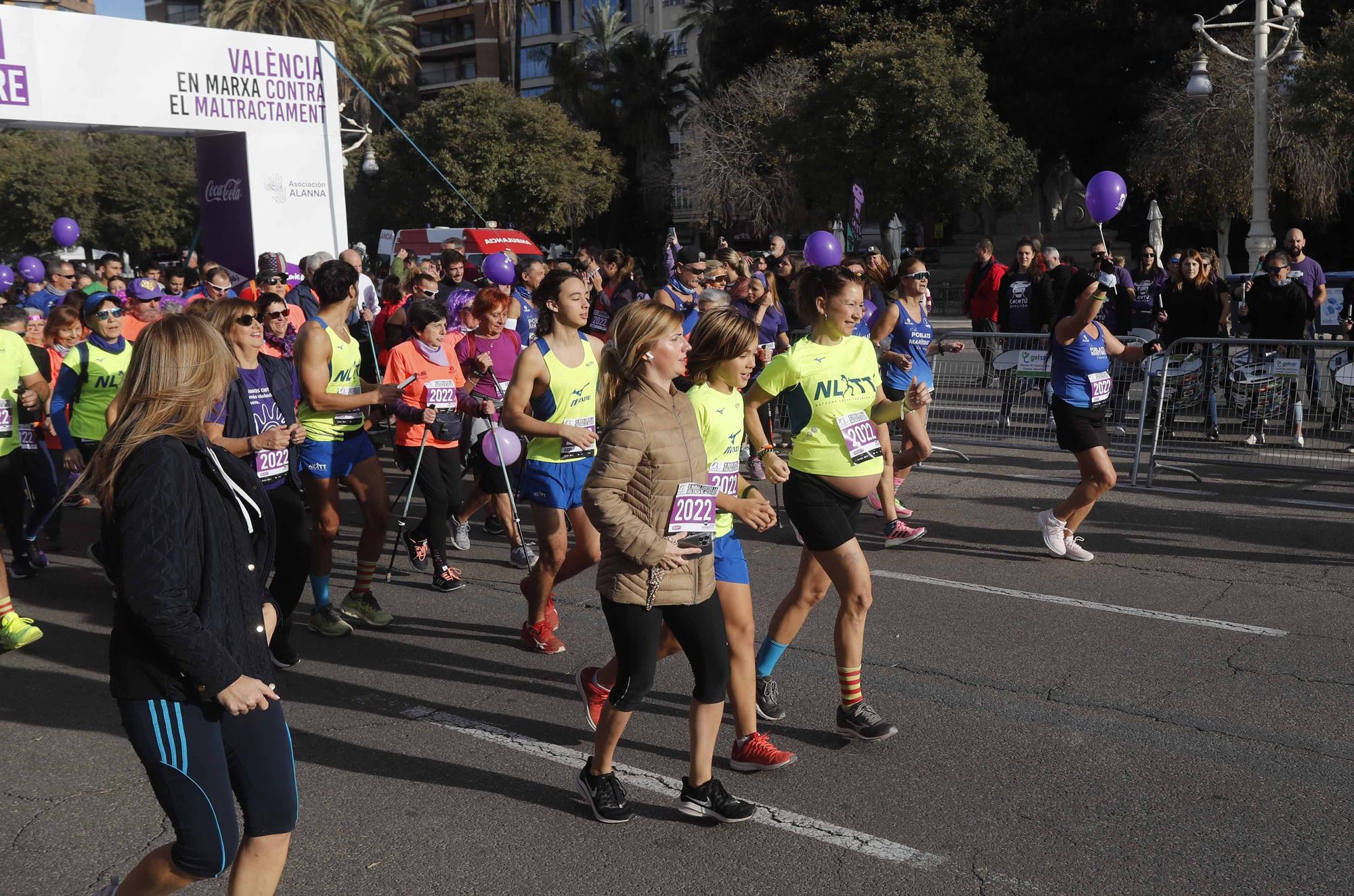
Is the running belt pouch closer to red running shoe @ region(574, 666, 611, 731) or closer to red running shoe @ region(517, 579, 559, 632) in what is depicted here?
red running shoe @ region(517, 579, 559, 632)

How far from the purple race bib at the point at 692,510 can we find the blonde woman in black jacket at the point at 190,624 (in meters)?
1.32

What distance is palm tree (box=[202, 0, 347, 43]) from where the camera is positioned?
3569cm

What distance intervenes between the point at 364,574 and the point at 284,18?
33.2m

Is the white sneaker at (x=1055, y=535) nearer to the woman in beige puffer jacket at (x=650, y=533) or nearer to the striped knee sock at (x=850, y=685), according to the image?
the striped knee sock at (x=850, y=685)

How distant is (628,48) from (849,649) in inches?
1907

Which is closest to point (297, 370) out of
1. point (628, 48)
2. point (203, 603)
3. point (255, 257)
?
point (203, 603)

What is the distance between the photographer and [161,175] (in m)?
49.4

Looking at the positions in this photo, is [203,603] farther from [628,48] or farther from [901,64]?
[628,48]

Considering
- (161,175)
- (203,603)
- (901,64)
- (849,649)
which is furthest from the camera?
(161,175)

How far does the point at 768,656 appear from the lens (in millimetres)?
5004

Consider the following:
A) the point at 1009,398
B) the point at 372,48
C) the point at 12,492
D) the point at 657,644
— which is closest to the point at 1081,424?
the point at 1009,398

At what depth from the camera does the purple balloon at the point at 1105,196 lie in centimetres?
753

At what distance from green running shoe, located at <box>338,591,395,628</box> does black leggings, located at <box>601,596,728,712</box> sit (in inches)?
114

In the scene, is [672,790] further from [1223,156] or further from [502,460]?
[1223,156]
